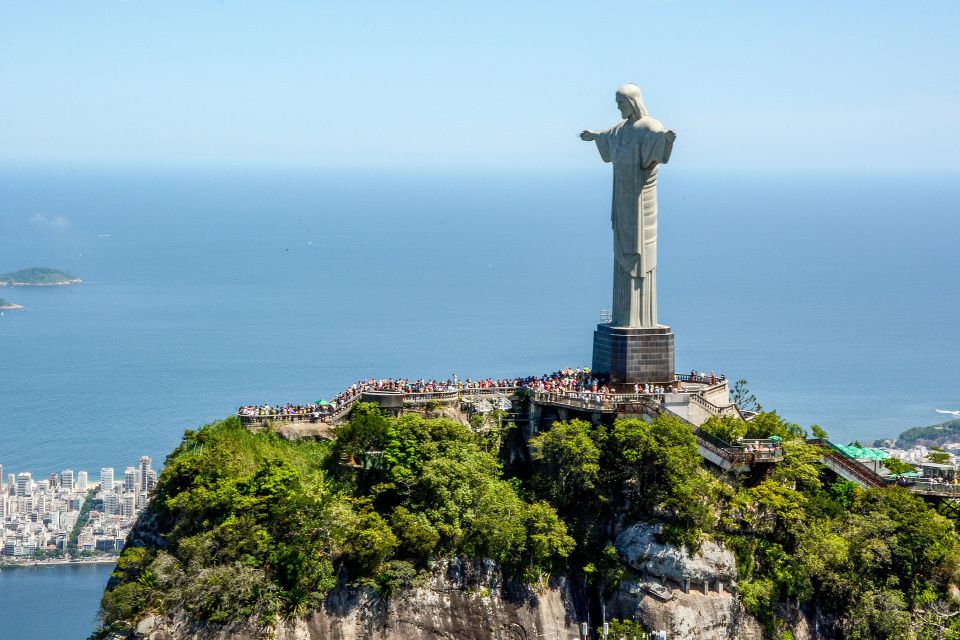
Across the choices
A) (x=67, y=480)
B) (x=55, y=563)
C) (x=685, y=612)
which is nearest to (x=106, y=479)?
(x=67, y=480)

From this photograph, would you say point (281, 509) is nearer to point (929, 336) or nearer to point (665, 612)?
point (665, 612)

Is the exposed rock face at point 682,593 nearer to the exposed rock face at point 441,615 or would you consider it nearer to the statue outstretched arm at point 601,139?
the exposed rock face at point 441,615

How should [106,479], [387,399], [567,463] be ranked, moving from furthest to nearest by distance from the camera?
[106,479]
[387,399]
[567,463]

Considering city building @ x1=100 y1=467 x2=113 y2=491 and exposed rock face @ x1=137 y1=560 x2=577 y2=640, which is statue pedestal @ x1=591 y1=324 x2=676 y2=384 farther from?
city building @ x1=100 y1=467 x2=113 y2=491

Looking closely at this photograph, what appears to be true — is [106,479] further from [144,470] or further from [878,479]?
[878,479]

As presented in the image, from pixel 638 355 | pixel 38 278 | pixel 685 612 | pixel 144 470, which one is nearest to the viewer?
pixel 685 612

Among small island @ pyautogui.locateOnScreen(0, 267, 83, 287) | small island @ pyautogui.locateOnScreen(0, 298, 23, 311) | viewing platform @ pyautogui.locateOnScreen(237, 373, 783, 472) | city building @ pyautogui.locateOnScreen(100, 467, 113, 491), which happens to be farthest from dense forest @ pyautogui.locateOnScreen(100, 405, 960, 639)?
small island @ pyautogui.locateOnScreen(0, 267, 83, 287)
